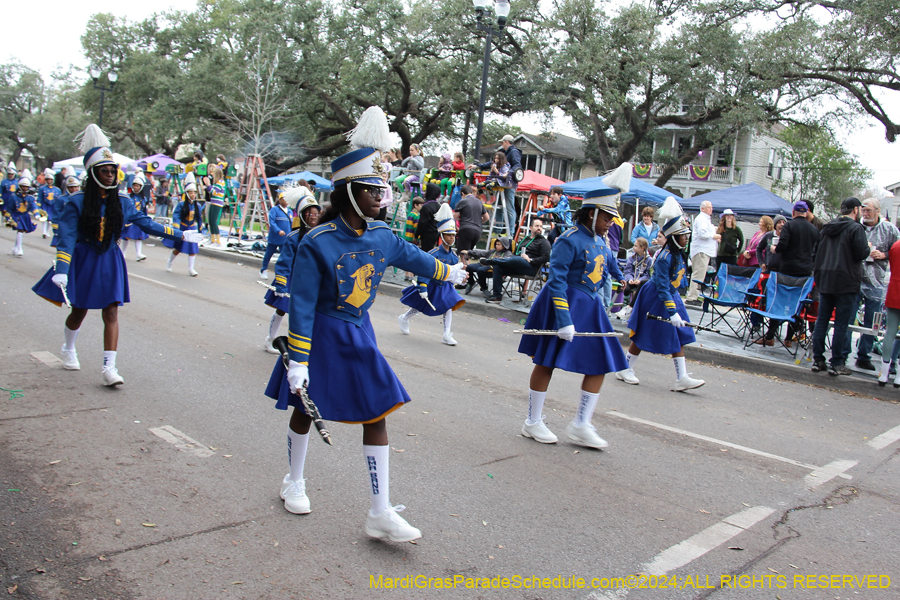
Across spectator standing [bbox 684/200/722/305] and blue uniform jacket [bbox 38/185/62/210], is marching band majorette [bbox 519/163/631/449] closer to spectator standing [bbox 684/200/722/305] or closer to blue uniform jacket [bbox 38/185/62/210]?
spectator standing [bbox 684/200/722/305]

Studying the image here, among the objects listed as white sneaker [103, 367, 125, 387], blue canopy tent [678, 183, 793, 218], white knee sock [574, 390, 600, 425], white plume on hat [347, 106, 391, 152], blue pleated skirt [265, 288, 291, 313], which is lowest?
white sneaker [103, 367, 125, 387]

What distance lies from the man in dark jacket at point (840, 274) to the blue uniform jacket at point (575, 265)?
16.3 feet

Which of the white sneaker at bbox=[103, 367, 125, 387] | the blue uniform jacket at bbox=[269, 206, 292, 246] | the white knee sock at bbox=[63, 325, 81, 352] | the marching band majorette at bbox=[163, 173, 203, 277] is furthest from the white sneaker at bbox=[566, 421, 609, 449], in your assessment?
the marching band majorette at bbox=[163, 173, 203, 277]

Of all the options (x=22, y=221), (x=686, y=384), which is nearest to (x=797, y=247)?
(x=686, y=384)

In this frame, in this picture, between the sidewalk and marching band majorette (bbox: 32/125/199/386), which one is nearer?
marching band majorette (bbox: 32/125/199/386)

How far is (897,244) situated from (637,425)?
15.5 feet

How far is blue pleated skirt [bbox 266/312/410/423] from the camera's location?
11.5ft

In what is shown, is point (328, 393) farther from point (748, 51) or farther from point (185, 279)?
point (748, 51)

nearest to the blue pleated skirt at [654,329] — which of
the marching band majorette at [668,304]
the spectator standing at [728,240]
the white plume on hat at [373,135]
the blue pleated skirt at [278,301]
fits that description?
the marching band majorette at [668,304]

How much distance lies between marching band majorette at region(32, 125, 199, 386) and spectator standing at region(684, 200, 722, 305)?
1111 centimetres

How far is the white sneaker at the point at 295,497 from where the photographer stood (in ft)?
12.5

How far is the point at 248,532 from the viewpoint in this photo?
3586mm

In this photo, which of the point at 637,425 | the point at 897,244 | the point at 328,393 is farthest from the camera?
the point at 897,244

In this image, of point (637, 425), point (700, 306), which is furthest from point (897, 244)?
point (700, 306)
